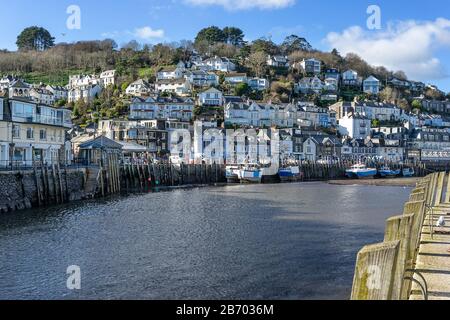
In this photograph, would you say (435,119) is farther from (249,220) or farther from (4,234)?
(4,234)

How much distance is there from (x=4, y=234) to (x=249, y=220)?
609 inches

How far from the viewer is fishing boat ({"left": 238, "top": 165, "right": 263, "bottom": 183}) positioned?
261 feet

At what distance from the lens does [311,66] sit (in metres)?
188

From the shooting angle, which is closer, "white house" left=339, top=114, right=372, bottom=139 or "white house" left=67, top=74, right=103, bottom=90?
"white house" left=339, top=114, right=372, bottom=139

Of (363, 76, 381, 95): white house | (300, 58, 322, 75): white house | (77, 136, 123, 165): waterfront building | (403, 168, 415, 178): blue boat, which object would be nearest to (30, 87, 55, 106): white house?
(77, 136, 123, 165): waterfront building

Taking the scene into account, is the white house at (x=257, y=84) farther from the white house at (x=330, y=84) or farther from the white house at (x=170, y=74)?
the white house at (x=330, y=84)

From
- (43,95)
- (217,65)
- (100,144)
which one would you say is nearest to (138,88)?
(43,95)

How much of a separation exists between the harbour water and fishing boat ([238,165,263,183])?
38621 millimetres

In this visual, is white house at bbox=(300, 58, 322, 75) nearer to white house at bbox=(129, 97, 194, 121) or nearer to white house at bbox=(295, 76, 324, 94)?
white house at bbox=(295, 76, 324, 94)

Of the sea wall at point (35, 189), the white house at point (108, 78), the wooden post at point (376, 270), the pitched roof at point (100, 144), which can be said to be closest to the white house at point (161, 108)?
the white house at point (108, 78)

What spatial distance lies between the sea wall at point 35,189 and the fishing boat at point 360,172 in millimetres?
63032

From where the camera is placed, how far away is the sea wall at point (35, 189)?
36.5 metres

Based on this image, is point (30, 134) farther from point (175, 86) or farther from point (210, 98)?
point (175, 86)

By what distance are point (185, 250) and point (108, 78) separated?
143599 millimetres
